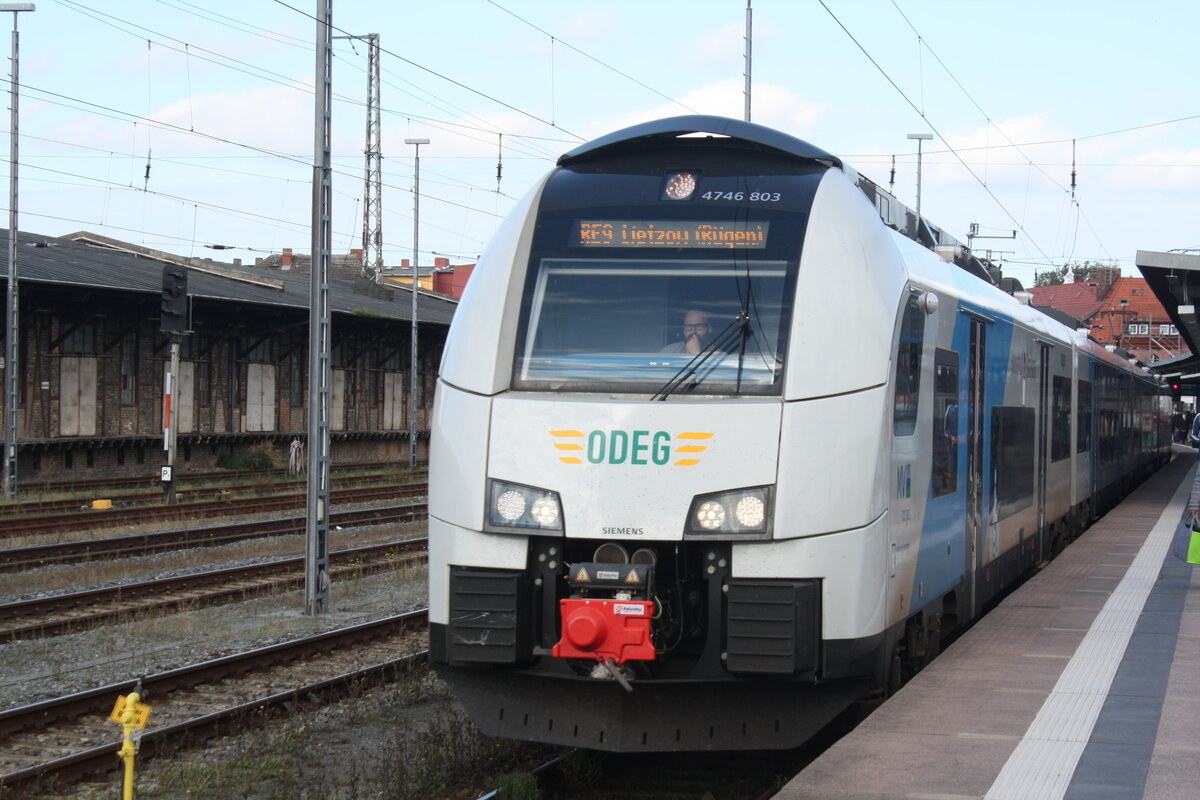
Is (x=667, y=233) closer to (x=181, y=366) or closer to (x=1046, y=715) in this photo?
(x=1046, y=715)

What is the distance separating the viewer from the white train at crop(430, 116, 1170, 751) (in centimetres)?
648

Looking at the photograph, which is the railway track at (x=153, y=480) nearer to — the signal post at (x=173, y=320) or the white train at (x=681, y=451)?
the signal post at (x=173, y=320)

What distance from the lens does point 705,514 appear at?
6.49 meters

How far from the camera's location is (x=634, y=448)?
21.6ft

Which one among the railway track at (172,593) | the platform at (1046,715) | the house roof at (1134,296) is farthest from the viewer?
the house roof at (1134,296)

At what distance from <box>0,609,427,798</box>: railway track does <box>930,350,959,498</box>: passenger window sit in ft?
13.6

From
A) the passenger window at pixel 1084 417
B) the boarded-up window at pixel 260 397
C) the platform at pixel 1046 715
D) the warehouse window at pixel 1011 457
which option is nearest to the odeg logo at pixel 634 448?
the platform at pixel 1046 715

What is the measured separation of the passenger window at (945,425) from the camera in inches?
329

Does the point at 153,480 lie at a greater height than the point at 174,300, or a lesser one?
lesser

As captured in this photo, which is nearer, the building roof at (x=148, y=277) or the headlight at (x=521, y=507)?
the headlight at (x=521, y=507)

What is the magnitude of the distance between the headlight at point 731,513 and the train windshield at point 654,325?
583mm

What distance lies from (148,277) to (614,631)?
93.3ft

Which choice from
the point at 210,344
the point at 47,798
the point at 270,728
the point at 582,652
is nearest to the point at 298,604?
the point at 270,728

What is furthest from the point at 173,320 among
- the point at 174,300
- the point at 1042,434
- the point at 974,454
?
the point at 974,454
